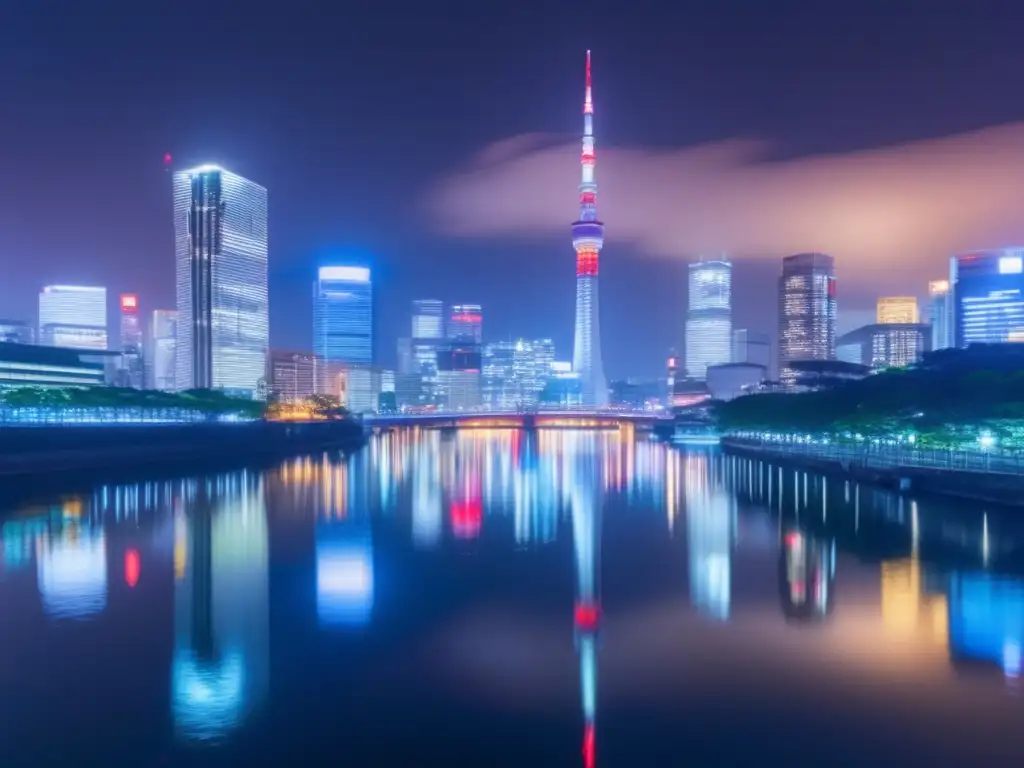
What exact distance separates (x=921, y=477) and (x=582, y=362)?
10116cm

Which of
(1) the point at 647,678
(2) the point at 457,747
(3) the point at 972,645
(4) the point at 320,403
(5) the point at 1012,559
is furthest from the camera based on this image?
(4) the point at 320,403

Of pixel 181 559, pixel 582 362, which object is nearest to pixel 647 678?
pixel 181 559

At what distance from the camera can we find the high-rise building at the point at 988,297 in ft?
358

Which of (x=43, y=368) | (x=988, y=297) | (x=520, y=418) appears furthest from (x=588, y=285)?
(x=43, y=368)

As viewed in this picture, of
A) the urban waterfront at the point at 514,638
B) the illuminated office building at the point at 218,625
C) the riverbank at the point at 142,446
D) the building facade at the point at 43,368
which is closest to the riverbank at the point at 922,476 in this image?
the urban waterfront at the point at 514,638

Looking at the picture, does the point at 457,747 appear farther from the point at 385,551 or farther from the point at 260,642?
the point at 385,551

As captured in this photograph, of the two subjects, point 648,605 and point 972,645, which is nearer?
point 972,645

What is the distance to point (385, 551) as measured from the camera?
1777cm

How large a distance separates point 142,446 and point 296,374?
330ft

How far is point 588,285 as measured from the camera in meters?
125

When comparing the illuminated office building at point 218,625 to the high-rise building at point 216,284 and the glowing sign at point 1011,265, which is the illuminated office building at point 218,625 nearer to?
the high-rise building at point 216,284

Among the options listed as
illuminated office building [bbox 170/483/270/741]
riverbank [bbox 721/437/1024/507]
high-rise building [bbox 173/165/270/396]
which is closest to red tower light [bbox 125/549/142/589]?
illuminated office building [bbox 170/483/270/741]

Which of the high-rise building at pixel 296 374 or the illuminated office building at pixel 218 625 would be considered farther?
the high-rise building at pixel 296 374

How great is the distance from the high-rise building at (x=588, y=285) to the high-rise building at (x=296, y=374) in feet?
146
